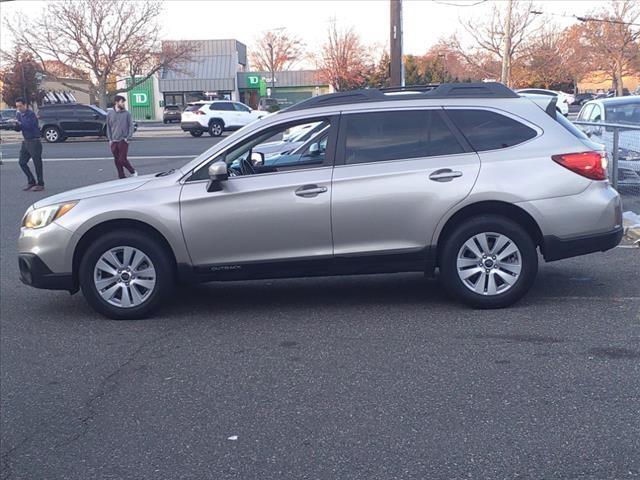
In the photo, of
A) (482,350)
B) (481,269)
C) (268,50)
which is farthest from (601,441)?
(268,50)

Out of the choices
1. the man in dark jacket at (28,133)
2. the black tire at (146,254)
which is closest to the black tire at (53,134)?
the man in dark jacket at (28,133)

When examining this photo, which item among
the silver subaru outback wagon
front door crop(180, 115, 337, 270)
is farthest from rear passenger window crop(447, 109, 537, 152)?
front door crop(180, 115, 337, 270)

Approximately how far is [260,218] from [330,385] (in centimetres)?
199

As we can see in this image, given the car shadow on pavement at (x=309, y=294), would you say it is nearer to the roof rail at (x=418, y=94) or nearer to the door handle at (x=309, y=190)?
the door handle at (x=309, y=190)

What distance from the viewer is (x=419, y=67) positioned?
4062 centimetres

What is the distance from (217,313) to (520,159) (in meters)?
2.98

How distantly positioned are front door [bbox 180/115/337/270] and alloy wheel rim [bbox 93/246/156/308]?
0.46 m

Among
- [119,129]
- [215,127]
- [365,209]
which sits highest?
[119,129]

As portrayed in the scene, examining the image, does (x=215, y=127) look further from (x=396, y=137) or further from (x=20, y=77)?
(x=396, y=137)

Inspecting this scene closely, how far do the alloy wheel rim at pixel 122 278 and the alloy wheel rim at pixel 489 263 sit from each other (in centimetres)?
268

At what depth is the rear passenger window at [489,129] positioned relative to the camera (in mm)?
6984

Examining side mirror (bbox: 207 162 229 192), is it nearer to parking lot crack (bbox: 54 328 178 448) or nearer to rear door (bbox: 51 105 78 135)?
parking lot crack (bbox: 54 328 178 448)

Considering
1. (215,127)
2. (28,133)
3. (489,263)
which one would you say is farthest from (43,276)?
(215,127)

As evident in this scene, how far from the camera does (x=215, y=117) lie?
4022 cm
